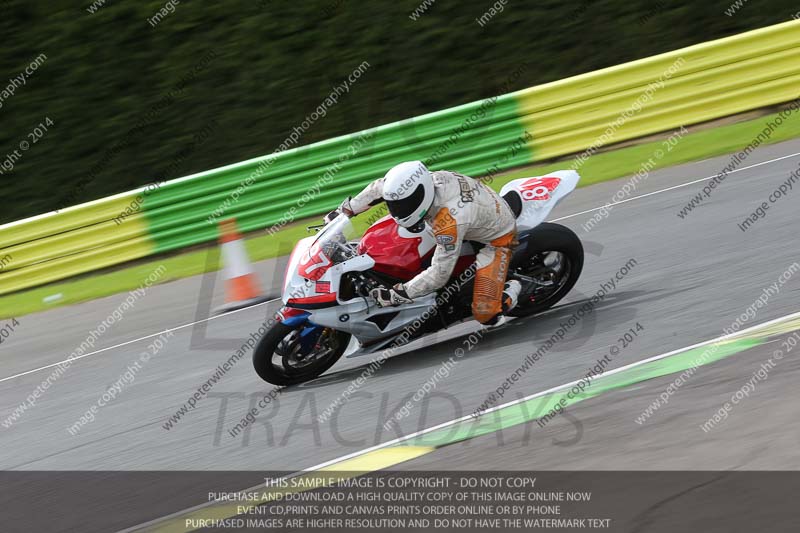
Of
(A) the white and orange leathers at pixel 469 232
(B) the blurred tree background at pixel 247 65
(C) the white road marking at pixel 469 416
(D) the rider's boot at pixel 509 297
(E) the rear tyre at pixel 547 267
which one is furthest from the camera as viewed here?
(B) the blurred tree background at pixel 247 65

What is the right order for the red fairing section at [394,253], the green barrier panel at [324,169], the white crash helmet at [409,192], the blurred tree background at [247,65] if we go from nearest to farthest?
the white crash helmet at [409,192] < the red fairing section at [394,253] < the green barrier panel at [324,169] < the blurred tree background at [247,65]

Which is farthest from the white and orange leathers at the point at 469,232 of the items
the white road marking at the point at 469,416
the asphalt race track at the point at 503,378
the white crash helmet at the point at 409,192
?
the white road marking at the point at 469,416

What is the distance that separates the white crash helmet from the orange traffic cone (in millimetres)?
3799

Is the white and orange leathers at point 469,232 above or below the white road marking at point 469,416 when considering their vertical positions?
above

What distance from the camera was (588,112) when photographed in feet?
47.8

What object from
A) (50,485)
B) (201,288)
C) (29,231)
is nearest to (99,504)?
(50,485)

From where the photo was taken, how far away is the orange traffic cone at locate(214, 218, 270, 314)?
10.4 m

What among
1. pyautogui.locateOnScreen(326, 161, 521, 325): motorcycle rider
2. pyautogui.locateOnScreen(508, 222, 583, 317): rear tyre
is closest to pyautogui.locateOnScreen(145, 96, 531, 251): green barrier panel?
pyautogui.locateOnScreen(508, 222, 583, 317): rear tyre

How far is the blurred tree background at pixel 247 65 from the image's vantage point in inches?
622

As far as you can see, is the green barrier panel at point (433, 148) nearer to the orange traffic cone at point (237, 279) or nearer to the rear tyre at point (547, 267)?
the orange traffic cone at point (237, 279)

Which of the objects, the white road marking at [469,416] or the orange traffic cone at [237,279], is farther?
the orange traffic cone at [237,279]

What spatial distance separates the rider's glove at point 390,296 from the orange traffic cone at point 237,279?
3451 mm

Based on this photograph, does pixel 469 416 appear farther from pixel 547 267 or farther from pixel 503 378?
pixel 547 267

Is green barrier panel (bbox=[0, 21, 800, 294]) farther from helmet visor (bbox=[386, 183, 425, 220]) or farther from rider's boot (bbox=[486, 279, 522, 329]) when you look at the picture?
helmet visor (bbox=[386, 183, 425, 220])
